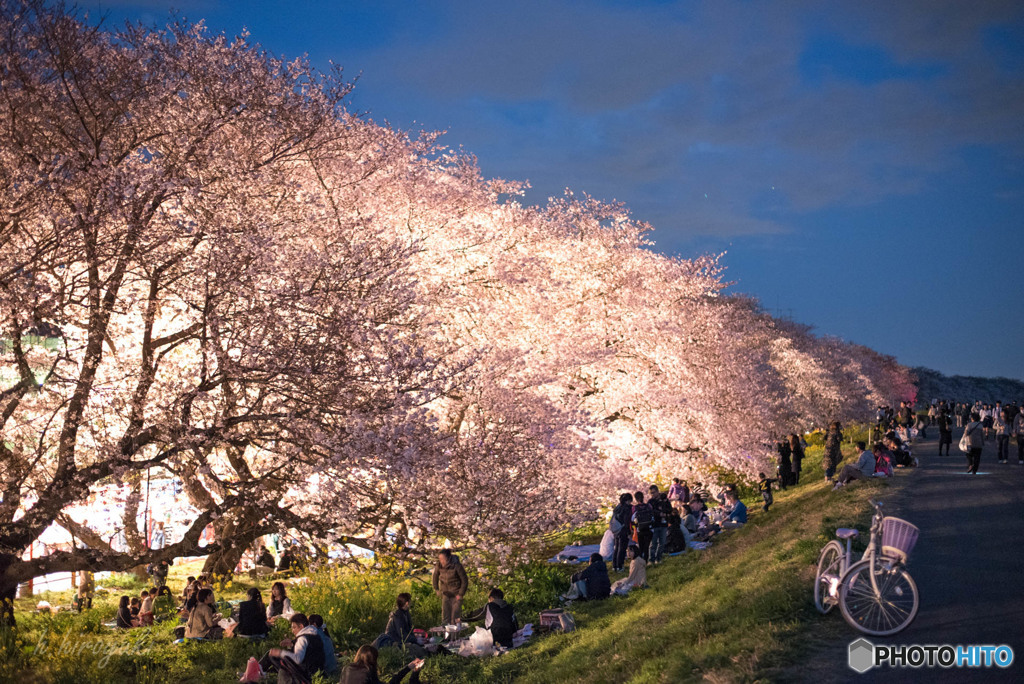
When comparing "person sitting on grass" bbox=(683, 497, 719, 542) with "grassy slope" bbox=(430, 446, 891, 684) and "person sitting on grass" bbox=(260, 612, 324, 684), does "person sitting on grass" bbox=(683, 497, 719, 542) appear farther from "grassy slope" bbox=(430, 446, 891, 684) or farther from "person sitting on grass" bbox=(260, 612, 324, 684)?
"person sitting on grass" bbox=(260, 612, 324, 684)

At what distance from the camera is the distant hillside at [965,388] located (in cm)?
15162

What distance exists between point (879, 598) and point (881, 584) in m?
0.14

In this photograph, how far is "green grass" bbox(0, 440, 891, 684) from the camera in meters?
8.83

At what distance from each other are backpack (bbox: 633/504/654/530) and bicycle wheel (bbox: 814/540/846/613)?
369 inches

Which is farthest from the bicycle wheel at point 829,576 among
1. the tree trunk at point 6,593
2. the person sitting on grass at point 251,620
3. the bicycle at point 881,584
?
the tree trunk at point 6,593

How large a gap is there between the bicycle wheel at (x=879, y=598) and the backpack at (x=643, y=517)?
10.2 m

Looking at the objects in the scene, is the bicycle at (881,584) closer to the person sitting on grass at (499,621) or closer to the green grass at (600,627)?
the green grass at (600,627)

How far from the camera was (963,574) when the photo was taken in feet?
34.6

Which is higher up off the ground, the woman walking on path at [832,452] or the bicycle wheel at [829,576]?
the woman walking on path at [832,452]

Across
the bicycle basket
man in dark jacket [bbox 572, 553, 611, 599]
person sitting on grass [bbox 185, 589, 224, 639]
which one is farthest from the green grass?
the bicycle basket

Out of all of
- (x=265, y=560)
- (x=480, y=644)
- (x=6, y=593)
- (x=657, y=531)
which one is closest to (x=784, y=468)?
(x=657, y=531)

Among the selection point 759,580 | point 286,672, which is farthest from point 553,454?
point 286,672

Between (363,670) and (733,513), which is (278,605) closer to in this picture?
(363,670)

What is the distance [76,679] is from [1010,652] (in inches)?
427
